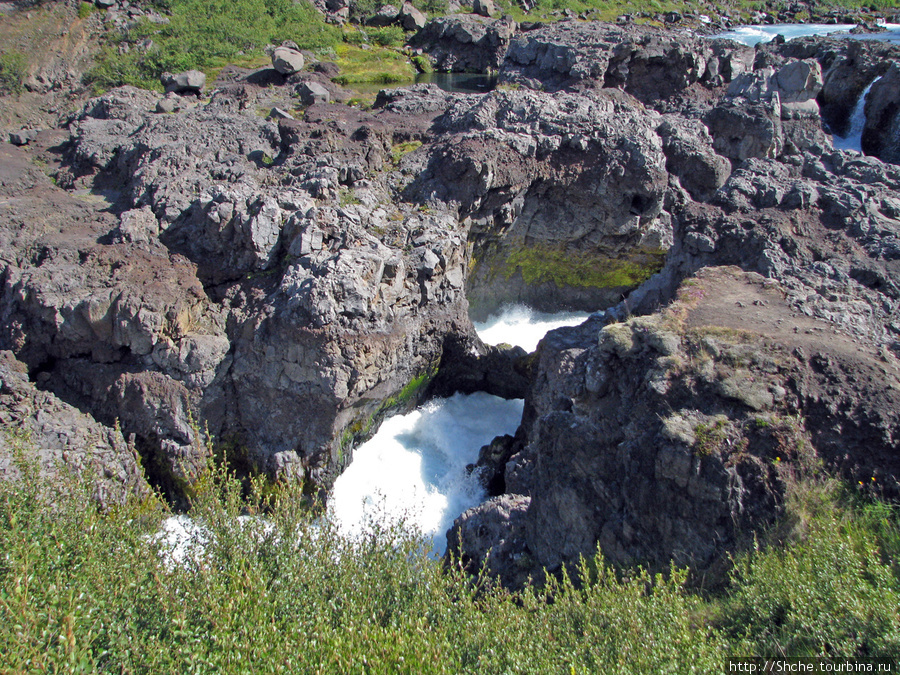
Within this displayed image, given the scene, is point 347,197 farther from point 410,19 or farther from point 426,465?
point 410,19

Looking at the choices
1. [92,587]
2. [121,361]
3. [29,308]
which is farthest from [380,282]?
[92,587]

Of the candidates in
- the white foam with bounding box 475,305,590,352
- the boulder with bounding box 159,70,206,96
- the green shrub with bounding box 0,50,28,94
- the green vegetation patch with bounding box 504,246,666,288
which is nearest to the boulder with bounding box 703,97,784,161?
the green vegetation patch with bounding box 504,246,666,288

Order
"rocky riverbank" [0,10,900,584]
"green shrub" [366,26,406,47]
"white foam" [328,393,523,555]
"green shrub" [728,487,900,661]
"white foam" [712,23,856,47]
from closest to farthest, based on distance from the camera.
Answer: "green shrub" [728,487,900,661] → "rocky riverbank" [0,10,900,584] → "white foam" [328,393,523,555] → "green shrub" [366,26,406,47] → "white foam" [712,23,856,47]

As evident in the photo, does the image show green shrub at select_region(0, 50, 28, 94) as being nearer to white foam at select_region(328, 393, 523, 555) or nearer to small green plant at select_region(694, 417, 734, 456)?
white foam at select_region(328, 393, 523, 555)

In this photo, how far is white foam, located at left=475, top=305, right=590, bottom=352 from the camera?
23500 mm

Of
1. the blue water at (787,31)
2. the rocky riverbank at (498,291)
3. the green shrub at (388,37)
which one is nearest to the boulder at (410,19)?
the green shrub at (388,37)

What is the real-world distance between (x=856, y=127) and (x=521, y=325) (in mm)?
23178

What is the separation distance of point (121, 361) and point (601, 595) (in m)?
13.2

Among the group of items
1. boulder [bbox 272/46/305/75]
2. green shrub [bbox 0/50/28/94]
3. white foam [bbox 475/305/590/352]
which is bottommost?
white foam [bbox 475/305/590/352]

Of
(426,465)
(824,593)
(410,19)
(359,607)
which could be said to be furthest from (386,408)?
(410,19)

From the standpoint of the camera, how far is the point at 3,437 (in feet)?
42.4

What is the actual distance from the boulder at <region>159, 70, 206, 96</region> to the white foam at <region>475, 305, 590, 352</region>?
2079 centimetres

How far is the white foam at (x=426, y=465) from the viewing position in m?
15.9

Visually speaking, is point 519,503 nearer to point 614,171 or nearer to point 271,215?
point 271,215
